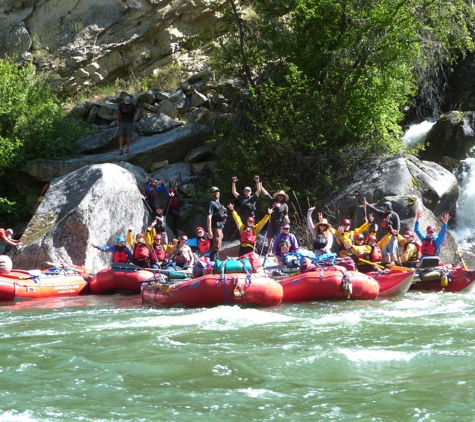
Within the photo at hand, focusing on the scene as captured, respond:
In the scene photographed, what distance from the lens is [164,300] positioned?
1023 cm

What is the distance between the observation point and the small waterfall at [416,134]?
19766 mm

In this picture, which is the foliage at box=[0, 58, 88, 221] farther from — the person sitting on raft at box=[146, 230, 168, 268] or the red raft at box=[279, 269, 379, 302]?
the red raft at box=[279, 269, 379, 302]

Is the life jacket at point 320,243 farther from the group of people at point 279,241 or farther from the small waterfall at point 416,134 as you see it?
the small waterfall at point 416,134

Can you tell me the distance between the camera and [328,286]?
33.6ft

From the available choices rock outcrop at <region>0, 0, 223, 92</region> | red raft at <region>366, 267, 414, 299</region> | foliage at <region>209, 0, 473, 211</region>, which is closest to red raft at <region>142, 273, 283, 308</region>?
red raft at <region>366, 267, 414, 299</region>

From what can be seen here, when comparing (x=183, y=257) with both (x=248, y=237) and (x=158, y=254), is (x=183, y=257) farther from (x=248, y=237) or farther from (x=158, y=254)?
(x=248, y=237)

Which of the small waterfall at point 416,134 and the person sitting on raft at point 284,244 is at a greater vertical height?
the small waterfall at point 416,134

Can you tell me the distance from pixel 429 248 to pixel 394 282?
6.10 feet

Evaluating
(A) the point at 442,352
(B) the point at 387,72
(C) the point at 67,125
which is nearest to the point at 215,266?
(A) the point at 442,352

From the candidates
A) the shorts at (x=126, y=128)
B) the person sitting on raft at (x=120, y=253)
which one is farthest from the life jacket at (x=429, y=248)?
the shorts at (x=126, y=128)

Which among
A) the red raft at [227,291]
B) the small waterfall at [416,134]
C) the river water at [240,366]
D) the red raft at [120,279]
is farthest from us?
the small waterfall at [416,134]

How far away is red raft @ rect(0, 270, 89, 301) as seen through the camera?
11328 millimetres

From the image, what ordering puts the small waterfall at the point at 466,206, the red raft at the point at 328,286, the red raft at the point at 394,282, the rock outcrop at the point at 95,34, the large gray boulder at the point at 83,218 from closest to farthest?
the red raft at the point at 328,286 < the red raft at the point at 394,282 < the large gray boulder at the point at 83,218 < the small waterfall at the point at 466,206 < the rock outcrop at the point at 95,34

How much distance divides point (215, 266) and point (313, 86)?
918 centimetres
